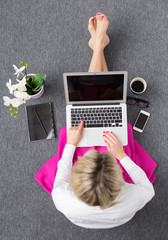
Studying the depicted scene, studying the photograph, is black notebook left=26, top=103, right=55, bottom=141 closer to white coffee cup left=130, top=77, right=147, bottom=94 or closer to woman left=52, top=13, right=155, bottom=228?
woman left=52, top=13, right=155, bottom=228

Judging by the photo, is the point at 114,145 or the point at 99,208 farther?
the point at 114,145

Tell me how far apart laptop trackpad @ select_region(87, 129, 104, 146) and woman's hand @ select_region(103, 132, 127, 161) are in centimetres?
3

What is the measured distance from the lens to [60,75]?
1.35 meters

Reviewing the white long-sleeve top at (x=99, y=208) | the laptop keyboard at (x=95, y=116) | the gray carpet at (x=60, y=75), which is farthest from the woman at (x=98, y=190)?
the gray carpet at (x=60, y=75)

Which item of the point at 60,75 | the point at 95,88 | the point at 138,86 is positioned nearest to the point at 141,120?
the point at 138,86

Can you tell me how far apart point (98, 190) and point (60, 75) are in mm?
933

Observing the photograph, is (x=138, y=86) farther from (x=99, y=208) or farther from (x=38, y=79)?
(x=99, y=208)

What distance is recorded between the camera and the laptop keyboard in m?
1.09

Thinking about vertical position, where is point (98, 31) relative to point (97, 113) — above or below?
above

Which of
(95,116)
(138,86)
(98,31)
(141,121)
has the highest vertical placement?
(98,31)

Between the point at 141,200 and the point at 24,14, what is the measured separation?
151cm

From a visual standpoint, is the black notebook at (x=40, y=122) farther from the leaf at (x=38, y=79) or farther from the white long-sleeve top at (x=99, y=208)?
the white long-sleeve top at (x=99, y=208)

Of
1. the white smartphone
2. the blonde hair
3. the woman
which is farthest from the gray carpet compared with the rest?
the blonde hair

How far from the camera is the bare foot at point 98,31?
1.25 meters
